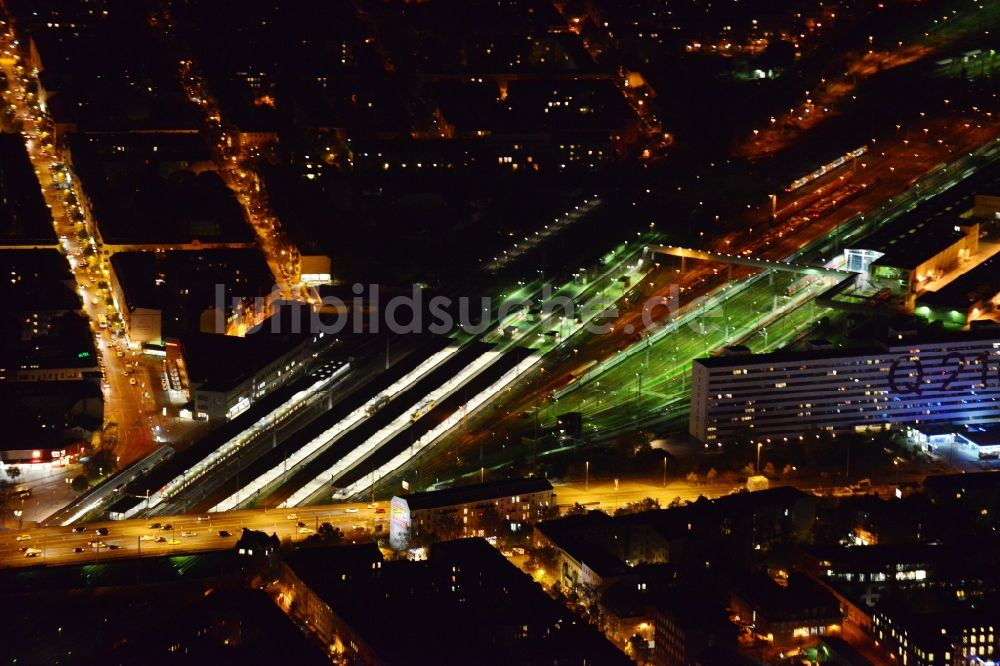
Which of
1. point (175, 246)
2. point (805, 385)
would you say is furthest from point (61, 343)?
point (805, 385)

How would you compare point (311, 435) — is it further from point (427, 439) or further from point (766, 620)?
point (766, 620)

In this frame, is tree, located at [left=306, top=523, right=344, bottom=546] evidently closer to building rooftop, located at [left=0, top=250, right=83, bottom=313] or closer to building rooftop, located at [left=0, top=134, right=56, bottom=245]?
building rooftop, located at [left=0, top=250, right=83, bottom=313]

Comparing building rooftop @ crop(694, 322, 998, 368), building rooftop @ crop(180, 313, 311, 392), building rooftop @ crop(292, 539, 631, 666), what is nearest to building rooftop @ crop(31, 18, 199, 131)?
building rooftop @ crop(180, 313, 311, 392)

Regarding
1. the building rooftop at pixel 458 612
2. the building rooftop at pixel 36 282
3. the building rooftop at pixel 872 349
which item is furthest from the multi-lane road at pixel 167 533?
the building rooftop at pixel 36 282

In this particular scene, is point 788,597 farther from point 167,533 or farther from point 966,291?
point 966,291

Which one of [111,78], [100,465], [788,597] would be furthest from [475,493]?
[111,78]

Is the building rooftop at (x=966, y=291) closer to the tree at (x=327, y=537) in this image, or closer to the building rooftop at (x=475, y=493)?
the building rooftop at (x=475, y=493)
